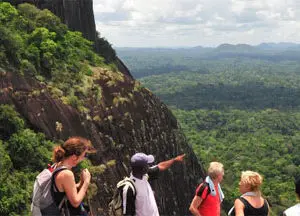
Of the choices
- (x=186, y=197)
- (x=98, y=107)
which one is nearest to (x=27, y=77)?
(x=98, y=107)

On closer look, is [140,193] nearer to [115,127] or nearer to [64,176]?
[64,176]

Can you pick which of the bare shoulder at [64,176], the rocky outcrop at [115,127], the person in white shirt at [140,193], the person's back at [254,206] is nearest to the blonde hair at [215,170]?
the person's back at [254,206]

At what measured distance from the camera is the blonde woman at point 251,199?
6285 mm

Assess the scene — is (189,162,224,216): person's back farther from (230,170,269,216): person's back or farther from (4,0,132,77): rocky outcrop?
(4,0,132,77): rocky outcrop

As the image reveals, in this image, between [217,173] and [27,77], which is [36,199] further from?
[27,77]

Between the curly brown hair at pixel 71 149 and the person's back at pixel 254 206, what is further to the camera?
the person's back at pixel 254 206

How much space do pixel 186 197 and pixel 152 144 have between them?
5792mm

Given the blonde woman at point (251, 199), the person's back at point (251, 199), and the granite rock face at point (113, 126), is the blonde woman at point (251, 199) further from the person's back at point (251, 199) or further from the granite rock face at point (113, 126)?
the granite rock face at point (113, 126)

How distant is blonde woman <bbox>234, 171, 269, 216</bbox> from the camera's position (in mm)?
6285

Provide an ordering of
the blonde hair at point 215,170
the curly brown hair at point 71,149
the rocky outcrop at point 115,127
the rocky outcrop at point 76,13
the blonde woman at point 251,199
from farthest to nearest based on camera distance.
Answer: the rocky outcrop at point 76,13 < the rocky outcrop at point 115,127 < the blonde hair at point 215,170 < the blonde woman at point 251,199 < the curly brown hair at point 71,149

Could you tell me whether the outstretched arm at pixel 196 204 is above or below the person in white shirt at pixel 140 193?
below

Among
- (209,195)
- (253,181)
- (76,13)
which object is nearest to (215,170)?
(209,195)

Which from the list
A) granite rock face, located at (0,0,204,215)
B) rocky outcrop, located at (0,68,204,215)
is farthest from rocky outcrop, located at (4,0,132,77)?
rocky outcrop, located at (0,68,204,215)

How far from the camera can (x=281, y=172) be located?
76812mm
